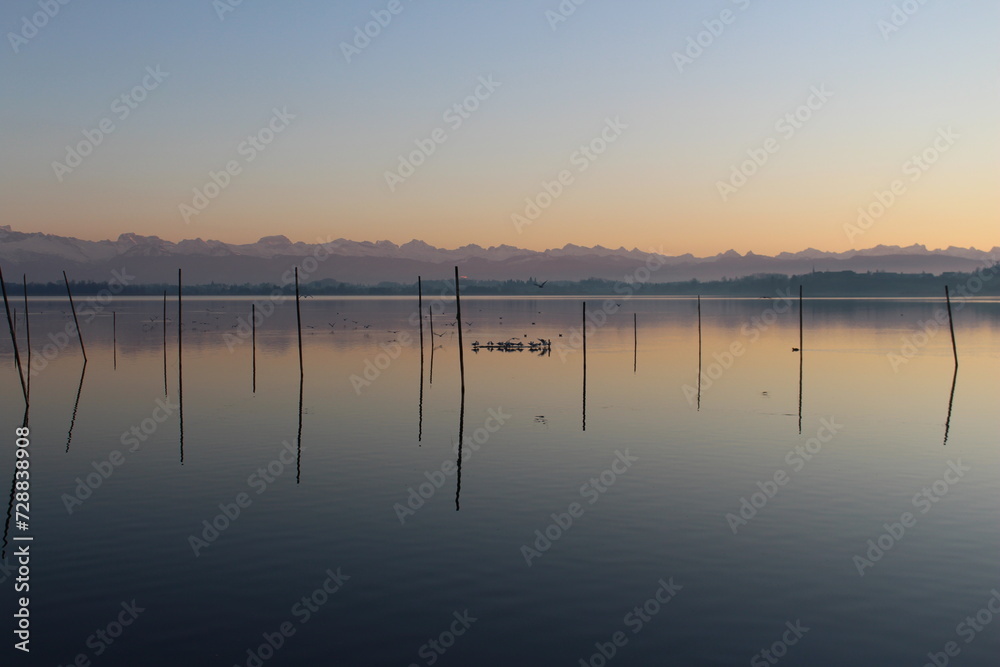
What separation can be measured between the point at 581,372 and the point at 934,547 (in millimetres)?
37489

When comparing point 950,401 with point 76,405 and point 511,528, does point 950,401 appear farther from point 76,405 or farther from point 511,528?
point 76,405

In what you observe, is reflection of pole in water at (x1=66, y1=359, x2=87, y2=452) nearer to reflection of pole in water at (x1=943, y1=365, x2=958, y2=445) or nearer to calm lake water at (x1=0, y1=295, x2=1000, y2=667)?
calm lake water at (x1=0, y1=295, x2=1000, y2=667)

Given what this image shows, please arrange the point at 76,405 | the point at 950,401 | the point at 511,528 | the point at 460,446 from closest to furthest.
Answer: the point at 511,528
the point at 460,446
the point at 76,405
the point at 950,401

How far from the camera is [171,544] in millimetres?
17047

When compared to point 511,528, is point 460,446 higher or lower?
higher

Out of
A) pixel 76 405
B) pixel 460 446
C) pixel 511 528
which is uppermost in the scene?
pixel 76 405

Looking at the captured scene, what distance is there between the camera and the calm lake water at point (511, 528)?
12.7 meters

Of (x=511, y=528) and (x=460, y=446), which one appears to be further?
(x=460, y=446)

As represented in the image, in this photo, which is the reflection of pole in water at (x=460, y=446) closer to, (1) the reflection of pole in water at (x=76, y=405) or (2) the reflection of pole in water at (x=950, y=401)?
(1) the reflection of pole in water at (x=76, y=405)

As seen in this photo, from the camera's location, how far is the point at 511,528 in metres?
18.5

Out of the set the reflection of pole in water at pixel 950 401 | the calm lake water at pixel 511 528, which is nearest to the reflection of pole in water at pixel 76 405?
the calm lake water at pixel 511 528

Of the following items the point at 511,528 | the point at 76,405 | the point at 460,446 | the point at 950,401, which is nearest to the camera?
the point at 511,528

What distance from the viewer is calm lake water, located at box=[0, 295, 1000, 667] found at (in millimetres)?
12656

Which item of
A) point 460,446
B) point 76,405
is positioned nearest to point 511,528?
point 460,446
